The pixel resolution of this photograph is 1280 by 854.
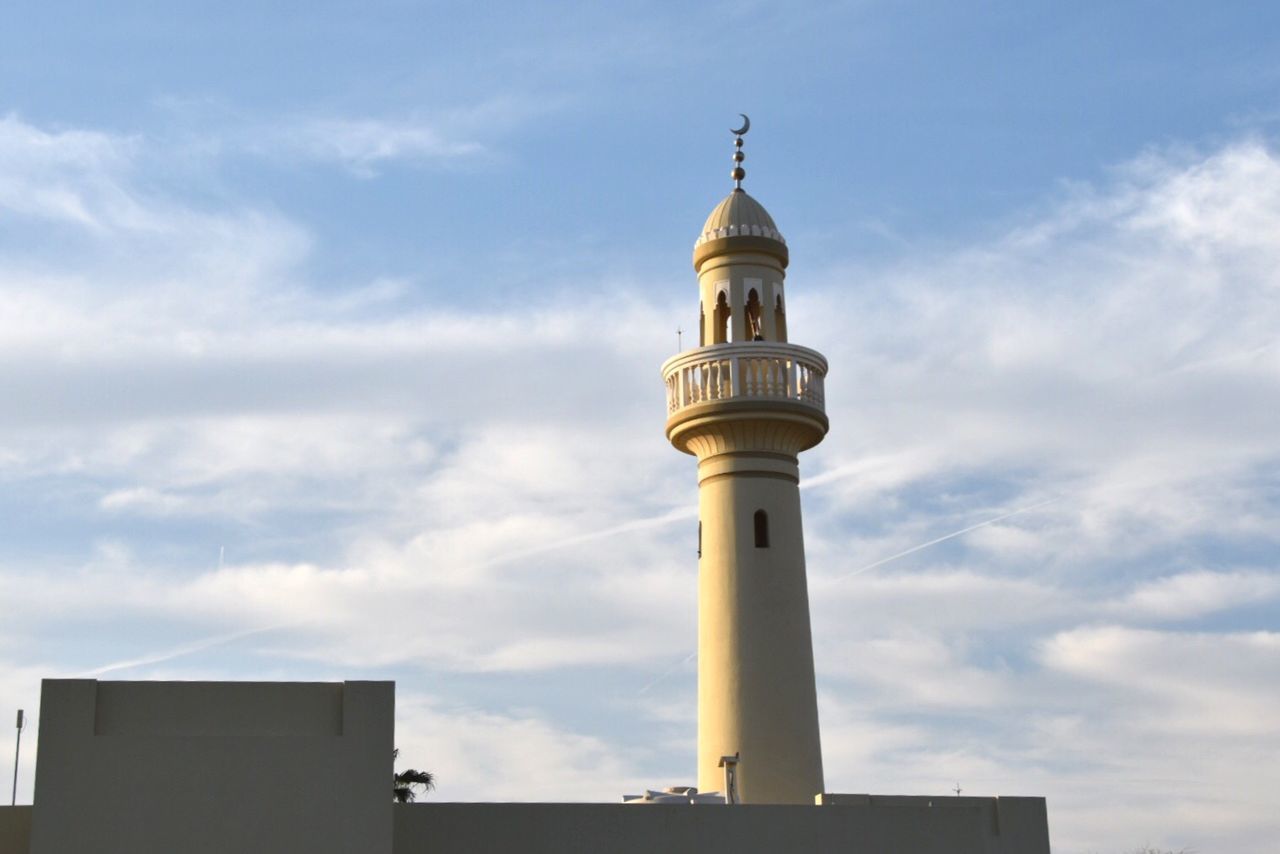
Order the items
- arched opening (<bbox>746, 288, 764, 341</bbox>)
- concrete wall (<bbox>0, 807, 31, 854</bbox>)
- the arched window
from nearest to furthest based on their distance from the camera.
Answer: concrete wall (<bbox>0, 807, 31, 854</bbox>), the arched window, arched opening (<bbox>746, 288, 764, 341</bbox>)

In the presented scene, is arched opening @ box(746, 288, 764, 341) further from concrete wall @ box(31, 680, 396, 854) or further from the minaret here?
concrete wall @ box(31, 680, 396, 854)

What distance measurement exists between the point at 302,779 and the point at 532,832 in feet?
9.82

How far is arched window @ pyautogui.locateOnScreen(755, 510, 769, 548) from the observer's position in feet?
86.5

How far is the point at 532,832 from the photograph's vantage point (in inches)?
829

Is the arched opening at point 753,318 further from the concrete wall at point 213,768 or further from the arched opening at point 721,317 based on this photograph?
Result: the concrete wall at point 213,768

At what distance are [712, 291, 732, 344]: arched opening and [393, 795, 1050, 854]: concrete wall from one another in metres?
7.94

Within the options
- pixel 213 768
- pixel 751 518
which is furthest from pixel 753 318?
pixel 213 768

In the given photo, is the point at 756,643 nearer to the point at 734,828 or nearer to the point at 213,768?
the point at 734,828

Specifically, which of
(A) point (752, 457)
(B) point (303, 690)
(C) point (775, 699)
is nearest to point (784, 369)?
(A) point (752, 457)

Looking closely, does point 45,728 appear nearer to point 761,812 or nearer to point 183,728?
point 183,728

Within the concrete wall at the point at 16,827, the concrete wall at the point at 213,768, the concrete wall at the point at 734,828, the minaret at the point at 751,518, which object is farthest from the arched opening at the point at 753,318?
the concrete wall at the point at 16,827

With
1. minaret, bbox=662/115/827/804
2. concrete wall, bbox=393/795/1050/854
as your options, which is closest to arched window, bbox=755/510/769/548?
minaret, bbox=662/115/827/804

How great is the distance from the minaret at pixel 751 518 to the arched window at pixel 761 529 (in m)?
0.01

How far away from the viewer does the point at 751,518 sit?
26.4 metres
